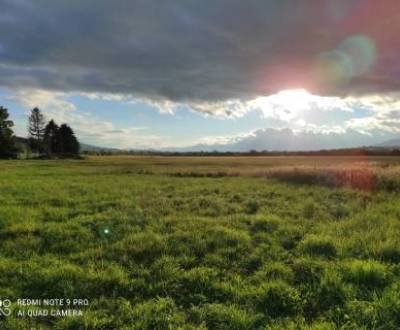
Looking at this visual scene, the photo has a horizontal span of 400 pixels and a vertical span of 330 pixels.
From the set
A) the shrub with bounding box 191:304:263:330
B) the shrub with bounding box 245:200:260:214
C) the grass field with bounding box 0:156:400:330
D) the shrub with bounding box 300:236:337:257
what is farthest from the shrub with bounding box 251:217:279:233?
the shrub with bounding box 191:304:263:330

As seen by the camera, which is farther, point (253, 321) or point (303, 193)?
point (303, 193)

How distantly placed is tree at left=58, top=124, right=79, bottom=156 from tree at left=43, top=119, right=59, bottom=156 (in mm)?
1224

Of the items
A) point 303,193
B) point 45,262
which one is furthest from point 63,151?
point 45,262

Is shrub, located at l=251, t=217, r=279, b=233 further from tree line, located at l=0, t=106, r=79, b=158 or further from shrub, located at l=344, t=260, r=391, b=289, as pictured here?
tree line, located at l=0, t=106, r=79, b=158

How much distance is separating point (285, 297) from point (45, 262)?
5.37 m

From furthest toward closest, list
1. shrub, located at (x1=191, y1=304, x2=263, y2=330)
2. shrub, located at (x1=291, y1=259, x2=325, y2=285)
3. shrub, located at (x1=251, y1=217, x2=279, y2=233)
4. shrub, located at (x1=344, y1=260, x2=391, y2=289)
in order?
shrub, located at (x1=251, y1=217, x2=279, y2=233)
shrub, located at (x1=291, y1=259, x2=325, y2=285)
shrub, located at (x1=344, y1=260, x2=391, y2=289)
shrub, located at (x1=191, y1=304, x2=263, y2=330)

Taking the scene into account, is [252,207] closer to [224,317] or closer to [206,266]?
[206,266]

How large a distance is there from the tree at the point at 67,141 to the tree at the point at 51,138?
1.22m

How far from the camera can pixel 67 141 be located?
108125mm

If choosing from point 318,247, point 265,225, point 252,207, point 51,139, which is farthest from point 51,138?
point 318,247

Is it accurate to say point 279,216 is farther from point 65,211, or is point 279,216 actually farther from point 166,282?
point 65,211

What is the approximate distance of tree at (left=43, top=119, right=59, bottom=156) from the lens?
347ft

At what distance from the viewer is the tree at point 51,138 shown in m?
106

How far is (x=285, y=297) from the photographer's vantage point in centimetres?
618
